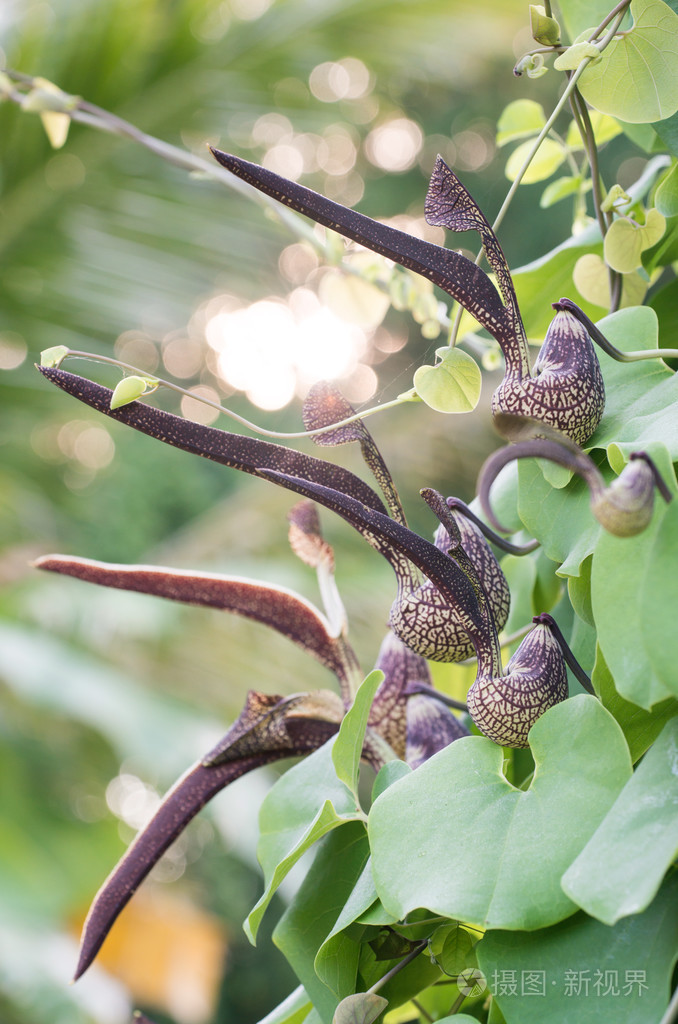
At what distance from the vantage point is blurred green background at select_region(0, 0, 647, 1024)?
71.3 inches

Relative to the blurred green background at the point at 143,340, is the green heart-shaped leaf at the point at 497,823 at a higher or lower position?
higher

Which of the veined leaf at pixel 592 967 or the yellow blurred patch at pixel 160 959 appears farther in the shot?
the yellow blurred patch at pixel 160 959

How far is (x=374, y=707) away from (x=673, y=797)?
108 mm

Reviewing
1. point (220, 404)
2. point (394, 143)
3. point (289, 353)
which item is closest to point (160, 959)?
point (394, 143)

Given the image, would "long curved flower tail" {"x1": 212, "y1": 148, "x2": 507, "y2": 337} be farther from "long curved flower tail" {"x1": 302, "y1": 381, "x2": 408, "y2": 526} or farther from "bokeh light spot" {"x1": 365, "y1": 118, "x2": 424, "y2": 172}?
"bokeh light spot" {"x1": 365, "y1": 118, "x2": 424, "y2": 172}

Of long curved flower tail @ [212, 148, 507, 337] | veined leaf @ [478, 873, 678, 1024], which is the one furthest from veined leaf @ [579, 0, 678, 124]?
veined leaf @ [478, 873, 678, 1024]

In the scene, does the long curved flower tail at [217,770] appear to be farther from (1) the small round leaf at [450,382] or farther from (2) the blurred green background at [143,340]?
(2) the blurred green background at [143,340]

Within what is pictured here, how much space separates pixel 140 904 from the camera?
324cm

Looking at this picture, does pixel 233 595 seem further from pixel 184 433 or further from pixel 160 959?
pixel 160 959

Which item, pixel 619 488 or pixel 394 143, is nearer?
pixel 619 488

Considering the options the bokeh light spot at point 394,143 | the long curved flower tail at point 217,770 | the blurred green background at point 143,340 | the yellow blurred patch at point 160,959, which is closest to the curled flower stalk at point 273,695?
the long curved flower tail at point 217,770

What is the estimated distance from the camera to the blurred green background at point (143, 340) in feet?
5.94

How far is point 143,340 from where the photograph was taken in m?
2.38

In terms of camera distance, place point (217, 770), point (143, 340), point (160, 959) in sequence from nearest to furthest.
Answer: point (217, 770) → point (143, 340) → point (160, 959)
